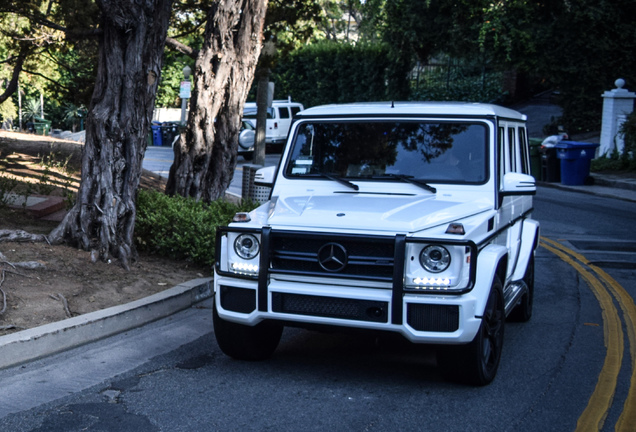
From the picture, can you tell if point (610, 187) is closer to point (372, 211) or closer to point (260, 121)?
point (260, 121)

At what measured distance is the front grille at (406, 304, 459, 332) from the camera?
17.1ft

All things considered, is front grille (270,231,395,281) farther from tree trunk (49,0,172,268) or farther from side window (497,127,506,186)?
tree trunk (49,0,172,268)

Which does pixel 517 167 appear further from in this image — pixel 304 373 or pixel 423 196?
pixel 304 373

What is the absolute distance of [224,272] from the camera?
226 inches

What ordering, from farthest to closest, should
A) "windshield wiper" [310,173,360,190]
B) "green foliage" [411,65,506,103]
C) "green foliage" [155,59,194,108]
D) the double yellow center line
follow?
"green foliage" [155,59,194,108]
"green foliage" [411,65,506,103]
"windshield wiper" [310,173,360,190]
the double yellow center line

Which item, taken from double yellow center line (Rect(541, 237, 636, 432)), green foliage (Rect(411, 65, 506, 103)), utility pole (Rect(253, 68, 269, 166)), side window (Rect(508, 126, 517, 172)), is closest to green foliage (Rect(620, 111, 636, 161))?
utility pole (Rect(253, 68, 269, 166))

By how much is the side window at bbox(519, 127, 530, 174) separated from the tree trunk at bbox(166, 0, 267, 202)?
4.50 meters

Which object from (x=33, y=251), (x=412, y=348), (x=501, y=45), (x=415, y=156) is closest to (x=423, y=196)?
(x=415, y=156)

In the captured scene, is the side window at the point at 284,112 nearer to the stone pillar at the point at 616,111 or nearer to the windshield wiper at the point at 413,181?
the stone pillar at the point at 616,111

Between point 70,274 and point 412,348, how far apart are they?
3419mm

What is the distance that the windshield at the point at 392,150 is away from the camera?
6422 mm

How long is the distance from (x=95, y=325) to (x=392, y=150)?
281 centimetres

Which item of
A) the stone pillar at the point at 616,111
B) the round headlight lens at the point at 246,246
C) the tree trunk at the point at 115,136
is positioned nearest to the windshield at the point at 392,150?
the round headlight lens at the point at 246,246

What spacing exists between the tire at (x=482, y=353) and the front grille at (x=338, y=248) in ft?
2.37
